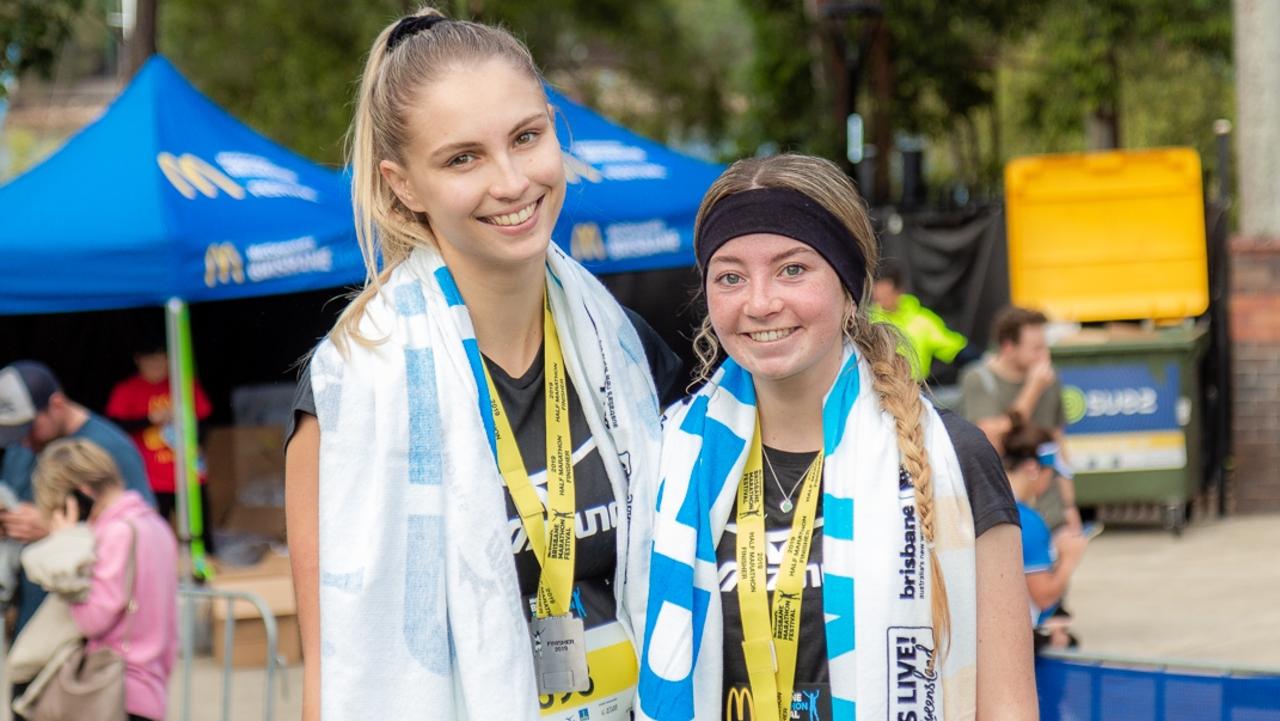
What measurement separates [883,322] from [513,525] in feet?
2.30

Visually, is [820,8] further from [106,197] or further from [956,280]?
[106,197]

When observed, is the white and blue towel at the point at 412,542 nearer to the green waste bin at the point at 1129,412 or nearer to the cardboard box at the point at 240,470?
the cardboard box at the point at 240,470

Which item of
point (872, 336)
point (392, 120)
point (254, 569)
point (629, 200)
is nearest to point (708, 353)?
point (872, 336)

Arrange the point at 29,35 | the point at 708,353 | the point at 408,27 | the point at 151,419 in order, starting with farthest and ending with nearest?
1. the point at 29,35
2. the point at 151,419
3. the point at 708,353
4. the point at 408,27

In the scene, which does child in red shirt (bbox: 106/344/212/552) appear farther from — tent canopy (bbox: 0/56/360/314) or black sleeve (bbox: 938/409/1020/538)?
black sleeve (bbox: 938/409/1020/538)

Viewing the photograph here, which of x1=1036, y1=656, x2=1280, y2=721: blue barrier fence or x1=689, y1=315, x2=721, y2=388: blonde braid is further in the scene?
x1=1036, y1=656, x2=1280, y2=721: blue barrier fence

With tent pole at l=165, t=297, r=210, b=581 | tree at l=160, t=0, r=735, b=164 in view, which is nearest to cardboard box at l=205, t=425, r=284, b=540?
tent pole at l=165, t=297, r=210, b=581

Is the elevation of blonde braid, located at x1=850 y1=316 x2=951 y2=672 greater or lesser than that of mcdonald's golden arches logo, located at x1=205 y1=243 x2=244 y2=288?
lesser

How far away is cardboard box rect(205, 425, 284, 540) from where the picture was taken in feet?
35.1

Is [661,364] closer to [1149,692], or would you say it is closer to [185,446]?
[1149,692]

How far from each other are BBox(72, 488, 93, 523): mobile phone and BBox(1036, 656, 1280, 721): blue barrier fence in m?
3.27

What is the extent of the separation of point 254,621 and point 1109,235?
7812 millimetres

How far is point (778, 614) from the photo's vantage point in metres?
2.48

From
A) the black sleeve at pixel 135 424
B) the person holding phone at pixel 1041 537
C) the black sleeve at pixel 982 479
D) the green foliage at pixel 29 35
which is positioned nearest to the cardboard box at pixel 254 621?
the black sleeve at pixel 135 424
